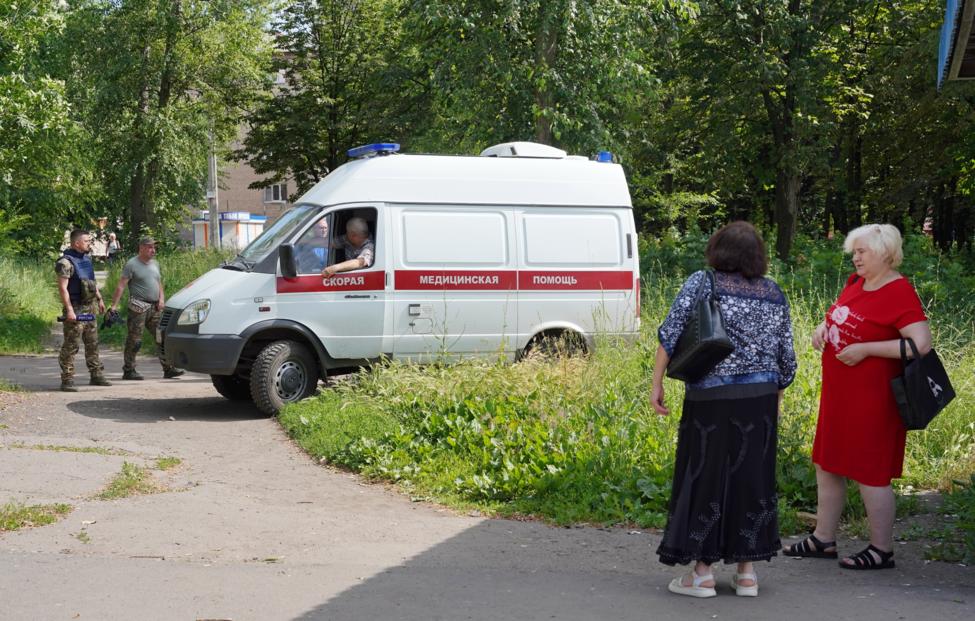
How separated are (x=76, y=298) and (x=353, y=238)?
3.71 m

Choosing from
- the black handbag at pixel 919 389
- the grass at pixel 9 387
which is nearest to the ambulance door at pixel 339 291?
the grass at pixel 9 387

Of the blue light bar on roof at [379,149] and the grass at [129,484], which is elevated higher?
the blue light bar on roof at [379,149]

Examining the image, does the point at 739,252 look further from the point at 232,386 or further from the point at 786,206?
the point at 786,206

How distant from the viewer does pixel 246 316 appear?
11.2 m

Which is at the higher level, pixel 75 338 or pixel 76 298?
pixel 76 298

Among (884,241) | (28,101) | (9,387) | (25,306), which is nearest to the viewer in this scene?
(884,241)

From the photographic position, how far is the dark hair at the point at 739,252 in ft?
17.0

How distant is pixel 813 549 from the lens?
6.09 metres

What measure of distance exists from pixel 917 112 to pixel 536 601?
2375cm

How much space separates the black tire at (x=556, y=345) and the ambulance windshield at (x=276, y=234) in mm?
2678

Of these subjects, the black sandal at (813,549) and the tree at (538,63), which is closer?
the black sandal at (813,549)

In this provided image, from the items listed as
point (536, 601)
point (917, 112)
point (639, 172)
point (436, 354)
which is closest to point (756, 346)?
point (536, 601)

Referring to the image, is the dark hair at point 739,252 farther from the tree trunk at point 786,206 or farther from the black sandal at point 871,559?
the tree trunk at point 786,206

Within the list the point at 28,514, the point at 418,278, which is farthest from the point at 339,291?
the point at 28,514
